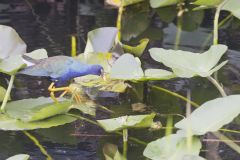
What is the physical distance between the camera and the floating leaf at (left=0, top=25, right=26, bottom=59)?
143 centimetres

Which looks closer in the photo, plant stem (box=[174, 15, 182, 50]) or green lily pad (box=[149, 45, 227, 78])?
green lily pad (box=[149, 45, 227, 78])

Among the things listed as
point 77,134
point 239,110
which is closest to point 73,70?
point 77,134

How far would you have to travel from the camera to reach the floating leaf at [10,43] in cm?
143

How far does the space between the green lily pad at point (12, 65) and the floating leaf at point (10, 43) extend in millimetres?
161

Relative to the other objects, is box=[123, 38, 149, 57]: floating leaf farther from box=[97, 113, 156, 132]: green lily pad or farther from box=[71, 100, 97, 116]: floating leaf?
box=[97, 113, 156, 132]: green lily pad

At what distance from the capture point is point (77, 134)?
1200 millimetres

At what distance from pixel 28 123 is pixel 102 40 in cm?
43

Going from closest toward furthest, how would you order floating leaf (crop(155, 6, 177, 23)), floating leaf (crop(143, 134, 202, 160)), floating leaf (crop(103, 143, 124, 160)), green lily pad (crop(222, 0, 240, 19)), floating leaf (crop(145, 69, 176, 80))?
floating leaf (crop(143, 134, 202, 160)), floating leaf (crop(103, 143, 124, 160)), floating leaf (crop(145, 69, 176, 80)), green lily pad (crop(222, 0, 240, 19)), floating leaf (crop(155, 6, 177, 23))

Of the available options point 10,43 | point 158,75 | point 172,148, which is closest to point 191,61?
point 158,75

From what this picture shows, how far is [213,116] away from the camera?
969 millimetres

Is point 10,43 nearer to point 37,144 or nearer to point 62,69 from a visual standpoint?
point 62,69

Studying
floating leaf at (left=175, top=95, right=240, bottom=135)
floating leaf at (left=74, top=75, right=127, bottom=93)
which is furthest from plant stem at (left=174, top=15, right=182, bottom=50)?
floating leaf at (left=175, top=95, right=240, bottom=135)

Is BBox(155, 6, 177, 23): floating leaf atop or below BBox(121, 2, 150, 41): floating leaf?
atop

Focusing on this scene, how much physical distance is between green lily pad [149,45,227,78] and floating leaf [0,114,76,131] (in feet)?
0.86
